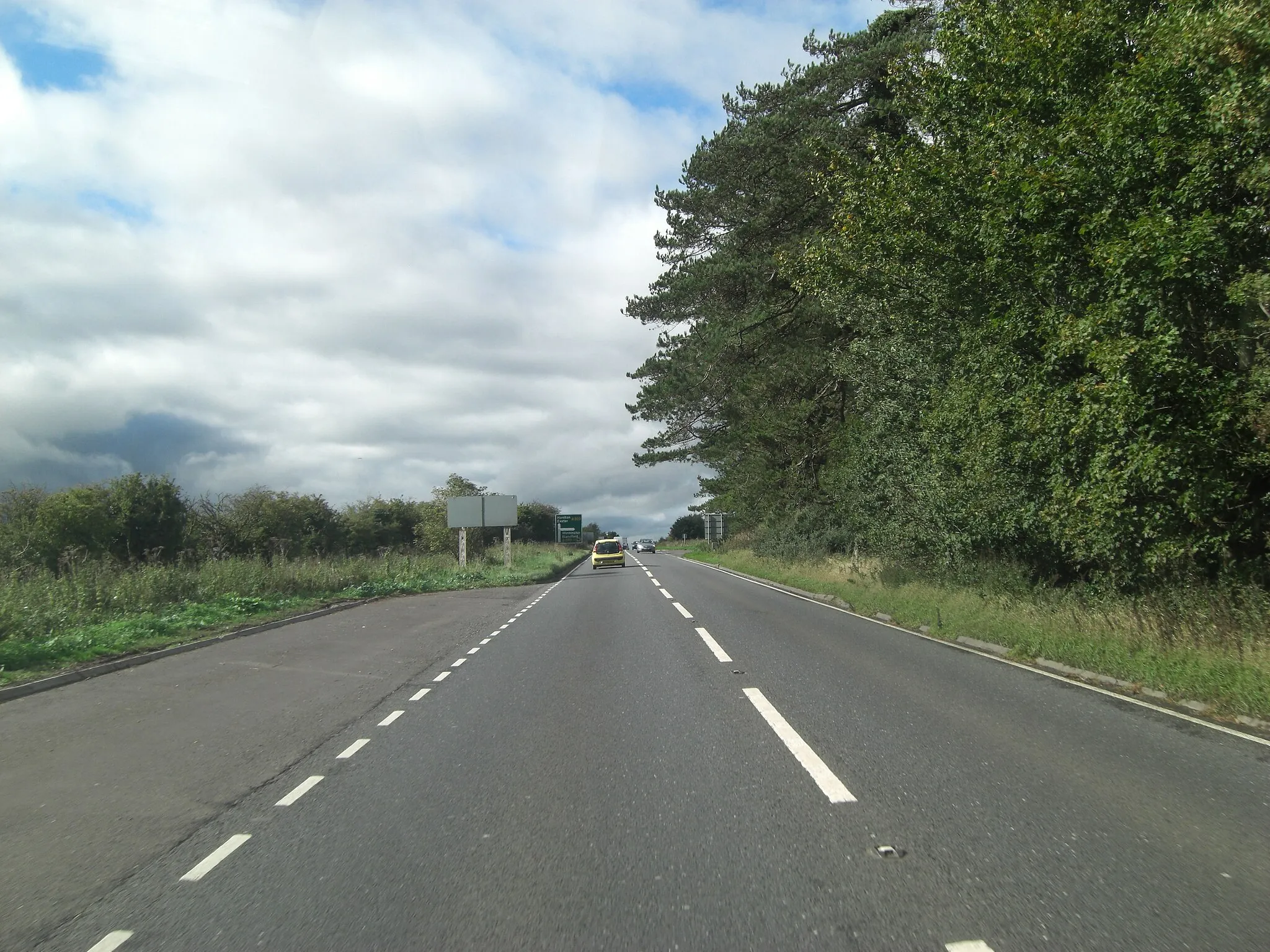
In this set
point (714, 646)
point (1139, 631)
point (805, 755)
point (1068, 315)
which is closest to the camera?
point (805, 755)

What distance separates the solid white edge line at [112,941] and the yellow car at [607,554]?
2119 inches

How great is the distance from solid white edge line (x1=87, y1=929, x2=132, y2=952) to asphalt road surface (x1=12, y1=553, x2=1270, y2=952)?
1 cm

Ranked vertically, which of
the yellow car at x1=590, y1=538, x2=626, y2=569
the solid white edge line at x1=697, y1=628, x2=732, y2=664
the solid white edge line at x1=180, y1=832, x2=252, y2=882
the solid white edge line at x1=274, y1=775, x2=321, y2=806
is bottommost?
the solid white edge line at x1=180, y1=832, x2=252, y2=882

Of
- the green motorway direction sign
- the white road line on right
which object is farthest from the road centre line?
the green motorway direction sign

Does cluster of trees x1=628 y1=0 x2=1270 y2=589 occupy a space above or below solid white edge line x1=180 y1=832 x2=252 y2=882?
above

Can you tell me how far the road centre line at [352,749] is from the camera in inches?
296

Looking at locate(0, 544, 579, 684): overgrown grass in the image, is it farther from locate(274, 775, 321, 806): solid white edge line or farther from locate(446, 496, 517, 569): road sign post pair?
locate(446, 496, 517, 569): road sign post pair

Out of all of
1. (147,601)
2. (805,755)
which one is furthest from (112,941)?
(147,601)

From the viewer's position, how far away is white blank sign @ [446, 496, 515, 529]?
55719 millimetres

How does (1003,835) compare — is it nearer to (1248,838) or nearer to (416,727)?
(1248,838)

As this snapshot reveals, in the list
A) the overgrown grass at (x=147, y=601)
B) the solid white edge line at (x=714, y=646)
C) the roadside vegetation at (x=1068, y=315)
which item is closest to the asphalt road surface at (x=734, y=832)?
the solid white edge line at (x=714, y=646)

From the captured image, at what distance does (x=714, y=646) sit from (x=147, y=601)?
1404 cm

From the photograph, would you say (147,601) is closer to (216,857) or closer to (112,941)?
(216,857)

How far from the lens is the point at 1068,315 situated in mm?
12391
